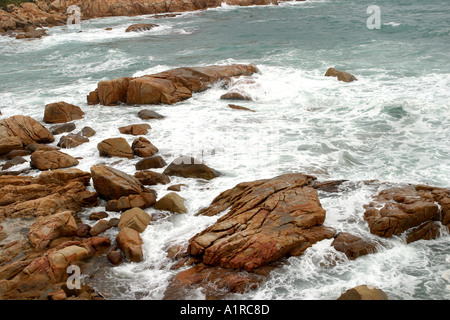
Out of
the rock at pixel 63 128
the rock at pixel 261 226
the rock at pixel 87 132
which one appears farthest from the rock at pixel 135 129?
the rock at pixel 261 226

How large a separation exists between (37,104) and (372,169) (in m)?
16.0

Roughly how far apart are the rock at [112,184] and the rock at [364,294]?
6.10 m

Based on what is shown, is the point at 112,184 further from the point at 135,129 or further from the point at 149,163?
the point at 135,129

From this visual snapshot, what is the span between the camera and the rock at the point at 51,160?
483 inches

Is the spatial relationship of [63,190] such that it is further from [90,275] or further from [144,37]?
[144,37]

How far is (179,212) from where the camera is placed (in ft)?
32.7

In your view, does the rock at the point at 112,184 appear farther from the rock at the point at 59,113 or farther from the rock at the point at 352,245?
the rock at the point at 59,113

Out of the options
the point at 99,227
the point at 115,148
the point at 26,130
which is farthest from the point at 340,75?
the point at 99,227

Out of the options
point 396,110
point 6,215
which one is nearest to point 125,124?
point 6,215

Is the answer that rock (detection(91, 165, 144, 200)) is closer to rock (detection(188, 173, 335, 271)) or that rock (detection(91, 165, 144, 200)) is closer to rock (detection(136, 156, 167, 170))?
rock (detection(136, 156, 167, 170))

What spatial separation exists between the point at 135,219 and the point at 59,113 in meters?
9.51

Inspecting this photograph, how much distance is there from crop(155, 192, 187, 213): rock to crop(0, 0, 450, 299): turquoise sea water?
0.23 metres

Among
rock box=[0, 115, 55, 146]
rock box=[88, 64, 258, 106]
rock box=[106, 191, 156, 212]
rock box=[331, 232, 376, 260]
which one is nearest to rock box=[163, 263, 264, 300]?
rock box=[331, 232, 376, 260]

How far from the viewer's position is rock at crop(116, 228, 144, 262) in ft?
27.1
